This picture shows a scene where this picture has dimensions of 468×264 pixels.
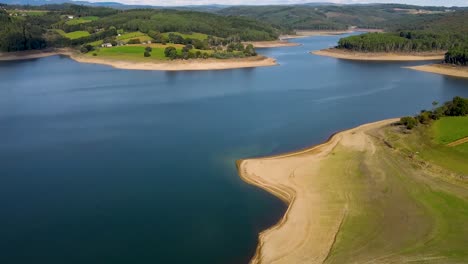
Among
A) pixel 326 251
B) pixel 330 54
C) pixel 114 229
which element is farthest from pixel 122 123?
Result: pixel 330 54

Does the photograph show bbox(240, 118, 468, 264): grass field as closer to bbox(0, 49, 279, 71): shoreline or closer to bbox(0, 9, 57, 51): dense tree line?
bbox(0, 49, 279, 71): shoreline

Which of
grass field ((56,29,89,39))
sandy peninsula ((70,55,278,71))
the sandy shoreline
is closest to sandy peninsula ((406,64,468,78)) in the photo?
sandy peninsula ((70,55,278,71))

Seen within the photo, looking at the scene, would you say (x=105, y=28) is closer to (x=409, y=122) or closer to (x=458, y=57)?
(x=458, y=57)

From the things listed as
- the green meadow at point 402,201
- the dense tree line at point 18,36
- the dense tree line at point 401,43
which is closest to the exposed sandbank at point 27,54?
the dense tree line at point 18,36

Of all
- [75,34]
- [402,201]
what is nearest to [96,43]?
[75,34]

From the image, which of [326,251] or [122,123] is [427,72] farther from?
[326,251]
